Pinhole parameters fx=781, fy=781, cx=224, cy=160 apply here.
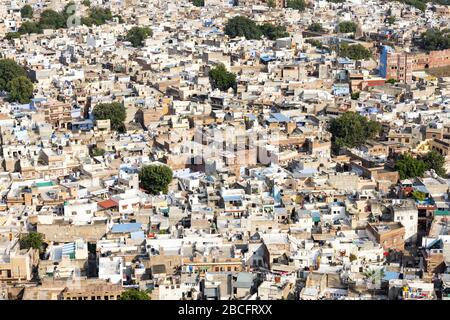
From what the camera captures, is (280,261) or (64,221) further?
(64,221)

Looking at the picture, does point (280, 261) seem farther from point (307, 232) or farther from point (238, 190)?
point (238, 190)

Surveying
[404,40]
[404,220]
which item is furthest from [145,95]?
[404,40]

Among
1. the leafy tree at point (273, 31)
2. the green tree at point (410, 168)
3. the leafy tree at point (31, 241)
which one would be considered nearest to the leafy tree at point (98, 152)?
the leafy tree at point (31, 241)

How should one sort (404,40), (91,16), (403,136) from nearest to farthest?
(403,136), (404,40), (91,16)

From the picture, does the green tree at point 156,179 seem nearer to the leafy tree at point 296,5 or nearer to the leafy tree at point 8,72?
the leafy tree at point 8,72

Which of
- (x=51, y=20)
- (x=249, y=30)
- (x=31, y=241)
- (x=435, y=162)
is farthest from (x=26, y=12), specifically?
(x=31, y=241)

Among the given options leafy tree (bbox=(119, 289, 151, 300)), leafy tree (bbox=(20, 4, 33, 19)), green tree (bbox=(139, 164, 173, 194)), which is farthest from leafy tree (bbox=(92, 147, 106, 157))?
leafy tree (bbox=(20, 4, 33, 19))

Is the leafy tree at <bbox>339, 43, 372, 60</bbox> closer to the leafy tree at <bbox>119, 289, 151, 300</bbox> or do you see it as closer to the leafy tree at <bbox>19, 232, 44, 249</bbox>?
the leafy tree at <bbox>19, 232, 44, 249</bbox>

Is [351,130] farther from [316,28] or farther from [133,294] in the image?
[316,28]
